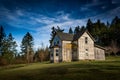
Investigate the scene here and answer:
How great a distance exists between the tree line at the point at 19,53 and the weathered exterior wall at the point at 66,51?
95.6 ft

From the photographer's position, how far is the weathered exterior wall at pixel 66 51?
136 feet

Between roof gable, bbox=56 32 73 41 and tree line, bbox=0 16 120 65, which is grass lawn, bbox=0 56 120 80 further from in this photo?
tree line, bbox=0 16 120 65

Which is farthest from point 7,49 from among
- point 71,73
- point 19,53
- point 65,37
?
point 71,73

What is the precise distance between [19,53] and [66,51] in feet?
150

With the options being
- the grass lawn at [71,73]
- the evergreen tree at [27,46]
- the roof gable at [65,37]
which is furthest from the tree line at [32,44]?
the grass lawn at [71,73]

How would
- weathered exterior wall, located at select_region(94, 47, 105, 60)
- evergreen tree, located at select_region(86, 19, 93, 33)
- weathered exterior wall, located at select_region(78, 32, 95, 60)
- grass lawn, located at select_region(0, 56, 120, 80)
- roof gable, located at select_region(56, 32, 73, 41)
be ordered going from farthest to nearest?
evergreen tree, located at select_region(86, 19, 93, 33) < weathered exterior wall, located at select_region(94, 47, 105, 60) < roof gable, located at select_region(56, 32, 73, 41) < weathered exterior wall, located at select_region(78, 32, 95, 60) < grass lawn, located at select_region(0, 56, 120, 80)

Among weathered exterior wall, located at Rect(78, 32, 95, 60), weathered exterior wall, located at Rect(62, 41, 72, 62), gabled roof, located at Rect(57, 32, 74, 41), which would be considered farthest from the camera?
gabled roof, located at Rect(57, 32, 74, 41)

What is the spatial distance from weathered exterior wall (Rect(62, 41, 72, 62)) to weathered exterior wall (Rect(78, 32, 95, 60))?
2.83 m

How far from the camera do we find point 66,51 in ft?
137

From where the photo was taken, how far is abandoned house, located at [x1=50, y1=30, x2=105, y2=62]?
1630 inches

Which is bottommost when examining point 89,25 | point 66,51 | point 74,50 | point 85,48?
point 66,51

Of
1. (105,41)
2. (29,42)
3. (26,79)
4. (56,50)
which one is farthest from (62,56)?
(29,42)

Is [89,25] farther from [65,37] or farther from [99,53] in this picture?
[65,37]

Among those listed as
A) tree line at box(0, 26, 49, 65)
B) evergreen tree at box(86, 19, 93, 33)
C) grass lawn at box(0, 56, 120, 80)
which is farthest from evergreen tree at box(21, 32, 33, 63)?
grass lawn at box(0, 56, 120, 80)
